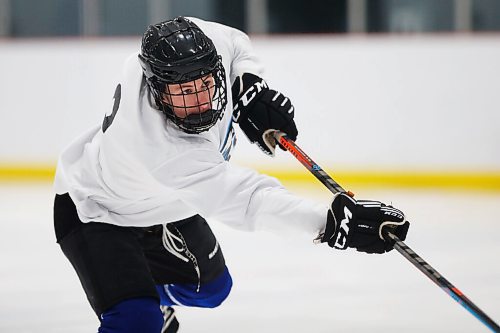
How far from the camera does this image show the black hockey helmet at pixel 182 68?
6.62 feet

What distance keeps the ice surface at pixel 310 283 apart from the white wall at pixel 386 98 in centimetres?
63

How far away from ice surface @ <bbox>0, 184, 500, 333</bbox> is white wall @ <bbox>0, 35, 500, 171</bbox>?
24.6 inches

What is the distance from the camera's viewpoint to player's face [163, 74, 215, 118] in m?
2.03

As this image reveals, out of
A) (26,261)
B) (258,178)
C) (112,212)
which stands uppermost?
(258,178)

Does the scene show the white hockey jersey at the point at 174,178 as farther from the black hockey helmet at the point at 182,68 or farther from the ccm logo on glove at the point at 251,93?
the ccm logo on glove at the point at 251,93

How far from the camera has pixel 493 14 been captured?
5.58m

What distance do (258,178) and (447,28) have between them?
3.90m

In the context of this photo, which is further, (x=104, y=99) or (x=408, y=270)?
(x=104, y=99)

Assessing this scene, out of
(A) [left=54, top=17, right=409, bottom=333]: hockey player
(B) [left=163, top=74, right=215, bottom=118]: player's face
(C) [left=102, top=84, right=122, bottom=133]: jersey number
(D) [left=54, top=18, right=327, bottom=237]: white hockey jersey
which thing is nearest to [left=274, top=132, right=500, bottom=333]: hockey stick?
(A) [left=54, top=17, right=409, bottom=333]: hockey player

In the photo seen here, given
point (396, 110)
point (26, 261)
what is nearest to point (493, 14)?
point (396, 110)

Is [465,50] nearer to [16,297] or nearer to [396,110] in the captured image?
[396,110]

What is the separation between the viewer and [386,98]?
17.6 ft

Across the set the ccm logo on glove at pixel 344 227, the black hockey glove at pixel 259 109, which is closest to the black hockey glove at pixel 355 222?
the ccm logo on glove at pixel 344 227

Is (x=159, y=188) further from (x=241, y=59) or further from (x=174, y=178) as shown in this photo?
(x=241, y=59)
